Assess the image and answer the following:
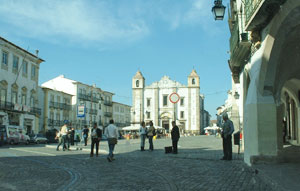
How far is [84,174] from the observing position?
9477 millimetres

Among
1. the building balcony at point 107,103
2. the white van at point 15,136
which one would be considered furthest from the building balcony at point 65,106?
the white van at point 15,136

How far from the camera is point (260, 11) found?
908cm

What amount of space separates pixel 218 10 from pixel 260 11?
81.4 inches

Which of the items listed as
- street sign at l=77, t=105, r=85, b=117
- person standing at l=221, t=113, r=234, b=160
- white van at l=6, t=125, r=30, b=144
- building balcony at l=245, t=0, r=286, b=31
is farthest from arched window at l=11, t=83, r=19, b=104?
building balcony at l=245, t=0, r=286, b=31

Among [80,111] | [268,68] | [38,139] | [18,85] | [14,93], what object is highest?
[18,85]

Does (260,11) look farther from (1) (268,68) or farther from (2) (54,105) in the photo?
(2) (54,105)

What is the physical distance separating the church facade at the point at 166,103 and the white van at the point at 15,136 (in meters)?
44.2

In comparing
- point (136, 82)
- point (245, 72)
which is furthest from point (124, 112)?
point (245, 72)

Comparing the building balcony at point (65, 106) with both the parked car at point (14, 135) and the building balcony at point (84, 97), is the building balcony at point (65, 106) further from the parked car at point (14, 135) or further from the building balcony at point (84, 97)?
the parked car at point (14, 135)

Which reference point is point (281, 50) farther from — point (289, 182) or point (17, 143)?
point (17, 143)

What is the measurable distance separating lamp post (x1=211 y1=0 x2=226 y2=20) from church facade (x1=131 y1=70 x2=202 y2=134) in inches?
2587

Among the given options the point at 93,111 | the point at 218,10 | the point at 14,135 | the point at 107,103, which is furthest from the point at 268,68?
Result: the point at 107,103

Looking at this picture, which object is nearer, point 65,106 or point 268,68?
point 268,68

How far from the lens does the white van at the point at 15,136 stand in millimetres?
30678
